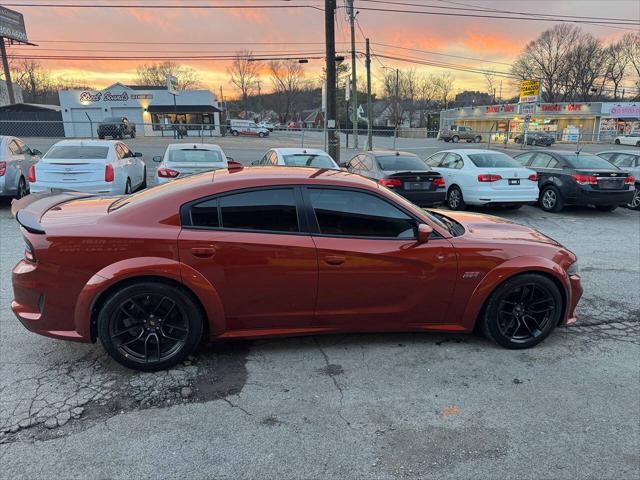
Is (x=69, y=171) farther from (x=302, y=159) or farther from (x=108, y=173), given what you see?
(x=302, y=159)

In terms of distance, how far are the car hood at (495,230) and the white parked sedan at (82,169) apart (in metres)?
7.27

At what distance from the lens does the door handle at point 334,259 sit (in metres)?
3.49

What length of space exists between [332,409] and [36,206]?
2.91 meters

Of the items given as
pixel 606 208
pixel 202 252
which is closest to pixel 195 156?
pixel 202 252

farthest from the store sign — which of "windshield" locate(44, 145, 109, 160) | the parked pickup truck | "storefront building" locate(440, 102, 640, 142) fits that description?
"windshield" locate(44, 145, 109, 160)

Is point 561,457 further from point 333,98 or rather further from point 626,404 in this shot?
point 333,98

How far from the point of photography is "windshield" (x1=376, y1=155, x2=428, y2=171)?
32.8ft

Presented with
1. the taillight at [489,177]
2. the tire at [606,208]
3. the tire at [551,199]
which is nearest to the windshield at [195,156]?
the taillight at [489,177]

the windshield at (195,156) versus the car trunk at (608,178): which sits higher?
the windshield at (195,156)

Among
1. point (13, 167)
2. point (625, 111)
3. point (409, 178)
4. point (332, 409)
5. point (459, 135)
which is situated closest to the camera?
point (332, 409)

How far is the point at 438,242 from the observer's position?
371 cm

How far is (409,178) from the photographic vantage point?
965cm

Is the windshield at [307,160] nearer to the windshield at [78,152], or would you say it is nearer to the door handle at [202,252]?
the windshield at [78,152]

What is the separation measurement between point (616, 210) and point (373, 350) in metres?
10.7
